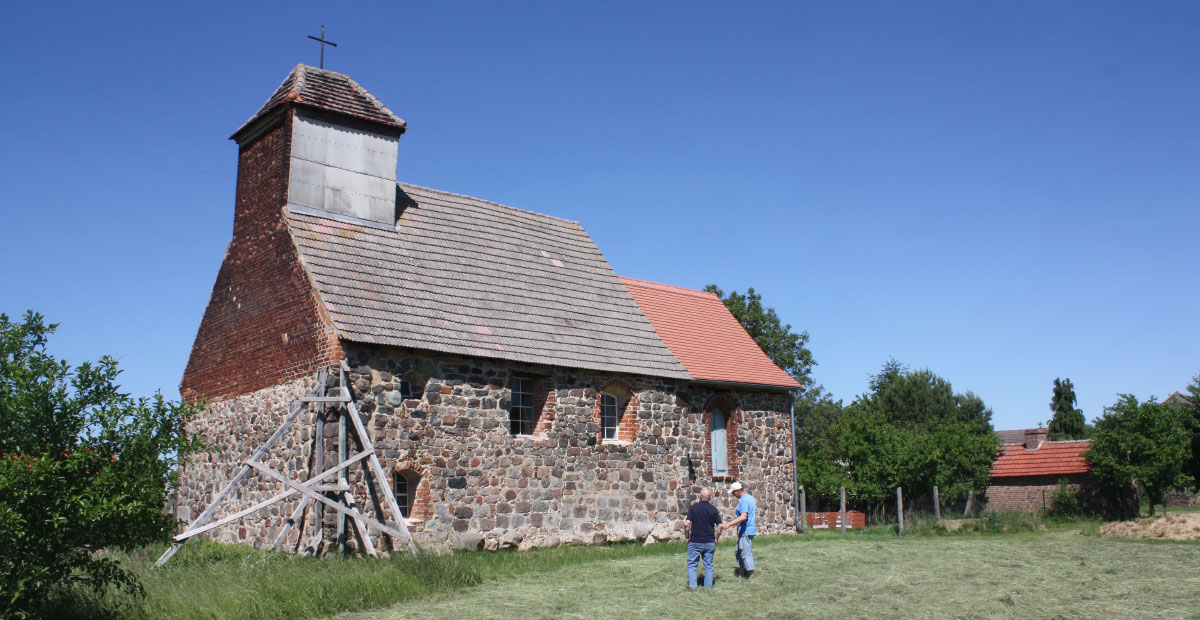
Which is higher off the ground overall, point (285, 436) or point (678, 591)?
point (285, 436)

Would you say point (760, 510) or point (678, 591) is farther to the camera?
point (760, 510)

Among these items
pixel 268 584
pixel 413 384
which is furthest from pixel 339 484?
pixel 268 584

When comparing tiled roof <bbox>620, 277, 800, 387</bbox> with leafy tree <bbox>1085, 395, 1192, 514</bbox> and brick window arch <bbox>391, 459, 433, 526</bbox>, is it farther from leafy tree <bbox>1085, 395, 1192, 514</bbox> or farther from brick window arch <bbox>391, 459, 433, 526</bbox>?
leafy tree <bbox>1085, 395, 1192, 514</bbox>

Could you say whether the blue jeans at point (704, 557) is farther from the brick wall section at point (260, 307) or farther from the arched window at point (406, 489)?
the brick wall section at point (260, 307)

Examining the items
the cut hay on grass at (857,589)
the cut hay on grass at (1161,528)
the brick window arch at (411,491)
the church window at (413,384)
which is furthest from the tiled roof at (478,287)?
the cut hay on grass at (1161,528)

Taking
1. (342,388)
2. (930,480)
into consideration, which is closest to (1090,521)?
(930,480)

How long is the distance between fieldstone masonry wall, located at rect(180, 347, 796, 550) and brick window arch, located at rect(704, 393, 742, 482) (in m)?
0.24

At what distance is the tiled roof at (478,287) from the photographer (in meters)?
16.9

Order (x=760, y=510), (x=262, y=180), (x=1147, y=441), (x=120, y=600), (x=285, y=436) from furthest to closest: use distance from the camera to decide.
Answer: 1. (x=1147, y=441)
2. (x=760, y=510)
3. (x=262, y=180)
4. (x=285, y=436)
5. (x=120, y=600)

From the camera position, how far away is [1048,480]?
97.6ft

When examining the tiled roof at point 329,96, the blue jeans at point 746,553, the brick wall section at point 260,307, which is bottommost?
the blue jeans at point 746,553

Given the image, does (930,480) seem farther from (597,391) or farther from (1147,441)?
(597,391)

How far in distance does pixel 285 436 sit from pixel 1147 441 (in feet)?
78.3

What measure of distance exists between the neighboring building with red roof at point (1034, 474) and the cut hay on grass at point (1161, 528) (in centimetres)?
560
